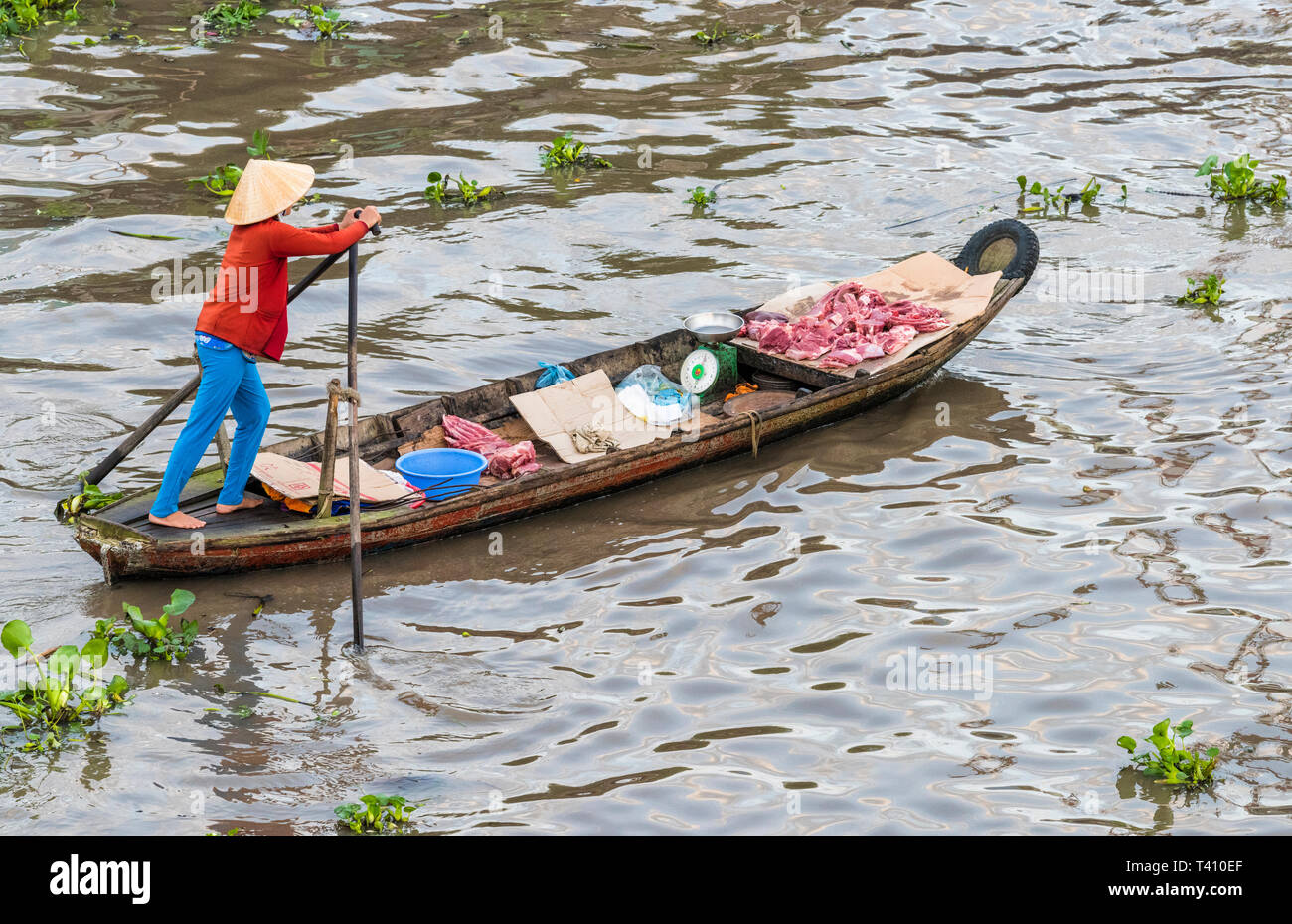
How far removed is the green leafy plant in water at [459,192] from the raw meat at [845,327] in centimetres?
381

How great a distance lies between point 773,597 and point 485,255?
17.4ft

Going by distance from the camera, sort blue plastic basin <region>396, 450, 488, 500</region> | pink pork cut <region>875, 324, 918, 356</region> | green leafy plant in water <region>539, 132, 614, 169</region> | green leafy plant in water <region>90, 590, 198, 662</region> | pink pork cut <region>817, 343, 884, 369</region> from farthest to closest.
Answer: green leafy plant in water <region>539, 132, 614, 169</region> < pink pork cut <region>875, 324, 918, 356</region> < pink pork cut <region>817, 343, 884, 369</region> < blue plastic basin <region>396, 450, 488, 500</region> < green leafy plant in water <region>90, 590, 198, 662</region>

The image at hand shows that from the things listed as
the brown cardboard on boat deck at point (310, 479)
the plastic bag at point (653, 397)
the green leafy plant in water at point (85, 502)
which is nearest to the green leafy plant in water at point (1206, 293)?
the plastic bag at point (653, 397)

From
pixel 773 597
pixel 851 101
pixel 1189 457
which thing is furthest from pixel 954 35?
pixel 773 597

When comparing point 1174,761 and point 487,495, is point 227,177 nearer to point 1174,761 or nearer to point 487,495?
point 487,495

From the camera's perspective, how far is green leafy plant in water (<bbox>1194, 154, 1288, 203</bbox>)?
11.8 meters

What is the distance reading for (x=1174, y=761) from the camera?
5227 millimetres

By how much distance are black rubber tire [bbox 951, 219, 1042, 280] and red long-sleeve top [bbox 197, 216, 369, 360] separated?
5.02 m

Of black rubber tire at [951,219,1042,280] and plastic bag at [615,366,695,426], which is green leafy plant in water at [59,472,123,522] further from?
black rubber tire at [951,219,1042,280]

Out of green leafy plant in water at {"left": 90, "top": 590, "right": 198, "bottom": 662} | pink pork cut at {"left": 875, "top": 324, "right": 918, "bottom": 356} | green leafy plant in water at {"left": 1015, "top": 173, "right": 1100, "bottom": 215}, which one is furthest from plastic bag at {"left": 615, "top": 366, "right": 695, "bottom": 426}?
green leafy plant in water at {"left": 1015, "top": 173, "right": 1100, "bottom": 215}

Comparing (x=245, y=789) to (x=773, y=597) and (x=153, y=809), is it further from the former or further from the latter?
(x=773, y=597)

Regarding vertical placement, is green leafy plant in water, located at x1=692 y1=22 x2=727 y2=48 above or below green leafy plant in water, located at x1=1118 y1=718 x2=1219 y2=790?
above

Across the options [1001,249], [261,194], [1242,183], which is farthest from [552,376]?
[1242,183]

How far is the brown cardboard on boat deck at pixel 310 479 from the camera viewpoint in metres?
6.76
